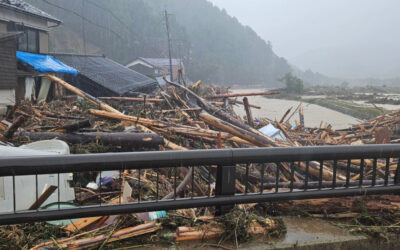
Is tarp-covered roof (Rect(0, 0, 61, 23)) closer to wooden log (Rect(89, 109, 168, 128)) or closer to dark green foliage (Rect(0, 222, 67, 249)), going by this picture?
wooden log (Rect(89, 109, 168, 128))

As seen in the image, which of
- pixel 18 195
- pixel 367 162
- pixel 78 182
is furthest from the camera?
pixel 367 162

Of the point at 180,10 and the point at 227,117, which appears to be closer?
the point at 227,117

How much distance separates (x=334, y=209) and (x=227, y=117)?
724cm

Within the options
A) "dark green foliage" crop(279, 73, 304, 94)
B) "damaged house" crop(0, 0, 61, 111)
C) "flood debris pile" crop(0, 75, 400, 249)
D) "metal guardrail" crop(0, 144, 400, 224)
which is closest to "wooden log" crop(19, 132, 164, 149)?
"flood debris pile" crop(0, 75, 400, 249)

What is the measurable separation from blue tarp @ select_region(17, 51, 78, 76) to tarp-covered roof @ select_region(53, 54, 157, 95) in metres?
1.44

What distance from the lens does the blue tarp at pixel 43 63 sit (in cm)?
2058

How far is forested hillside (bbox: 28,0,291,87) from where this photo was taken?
61031mm

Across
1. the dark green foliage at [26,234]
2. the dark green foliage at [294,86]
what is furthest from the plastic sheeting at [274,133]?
the dark green foliage at [294,86]

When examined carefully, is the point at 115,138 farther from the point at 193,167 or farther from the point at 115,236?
the point at 115,236

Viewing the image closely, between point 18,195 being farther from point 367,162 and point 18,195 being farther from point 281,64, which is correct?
point 281,64

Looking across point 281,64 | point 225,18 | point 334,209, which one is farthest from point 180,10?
point 334,209

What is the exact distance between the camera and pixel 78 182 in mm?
5020

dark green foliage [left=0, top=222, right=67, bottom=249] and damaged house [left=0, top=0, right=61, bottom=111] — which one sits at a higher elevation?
damaged house [left=0, top=0, right=61, bottom=111]

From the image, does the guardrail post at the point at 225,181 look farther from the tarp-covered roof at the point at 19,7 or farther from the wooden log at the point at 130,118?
the tarp-covered roof at the point at 19,7
